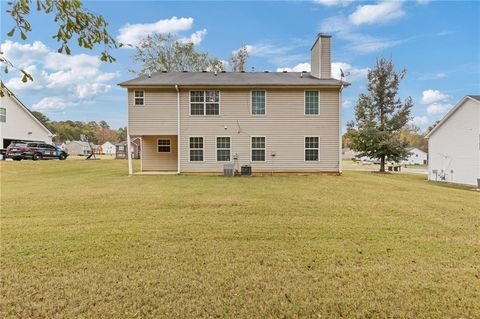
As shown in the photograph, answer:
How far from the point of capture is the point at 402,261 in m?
4.05

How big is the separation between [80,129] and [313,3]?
92898 millimetres

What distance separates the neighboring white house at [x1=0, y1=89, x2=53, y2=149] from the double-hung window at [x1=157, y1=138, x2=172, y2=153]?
17.9m

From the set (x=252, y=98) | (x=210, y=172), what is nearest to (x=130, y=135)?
(x=210, y=172)

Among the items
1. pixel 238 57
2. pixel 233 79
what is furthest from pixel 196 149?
pixel 238 57

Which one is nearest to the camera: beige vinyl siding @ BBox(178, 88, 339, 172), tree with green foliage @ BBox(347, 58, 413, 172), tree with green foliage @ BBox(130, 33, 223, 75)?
A: beige vinyl siding @ BBox(178, 88, 339, 172)

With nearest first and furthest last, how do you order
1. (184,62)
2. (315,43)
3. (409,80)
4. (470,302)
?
1. (470,302)
2. (315,43)
3. (409,80)
4. (184,62)

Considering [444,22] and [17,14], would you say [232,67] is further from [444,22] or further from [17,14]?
[17,14]

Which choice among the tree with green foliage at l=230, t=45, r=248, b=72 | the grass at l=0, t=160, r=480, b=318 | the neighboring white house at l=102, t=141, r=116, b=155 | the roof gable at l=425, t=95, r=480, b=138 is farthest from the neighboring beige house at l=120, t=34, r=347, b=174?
the neighboring white house at l=102, t=141, r=116, b=155

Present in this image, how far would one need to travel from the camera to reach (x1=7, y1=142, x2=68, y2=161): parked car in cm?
2413

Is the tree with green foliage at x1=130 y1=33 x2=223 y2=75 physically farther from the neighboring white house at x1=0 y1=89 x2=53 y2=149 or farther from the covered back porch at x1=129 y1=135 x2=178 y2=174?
the covered back porch at x1=129 y1=135 x2=178 y2=174

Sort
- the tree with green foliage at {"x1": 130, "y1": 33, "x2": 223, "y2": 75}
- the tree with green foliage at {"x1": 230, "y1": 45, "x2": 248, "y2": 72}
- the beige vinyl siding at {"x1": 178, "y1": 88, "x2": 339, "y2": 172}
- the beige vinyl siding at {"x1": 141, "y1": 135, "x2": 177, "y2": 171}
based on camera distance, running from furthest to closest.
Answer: the tree with green foliage at {"x1": 230, "y1": 45, "x2": 248, "y2": 72} < the tree with green foliage at {"x1": 130, "y1": 33, "x2": 223, "y2": 75} < the beige vinyl siding at {"x1": 141, "y1": 135, "x2": 177, "y2": 171} < the beige vinyl siding at {"x1": 178, "y1": 88, "x2": 339, "y2": 172}

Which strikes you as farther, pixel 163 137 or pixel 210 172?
pixel 163 137

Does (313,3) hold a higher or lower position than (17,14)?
higher

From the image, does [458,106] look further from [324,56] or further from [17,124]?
[17,124]
